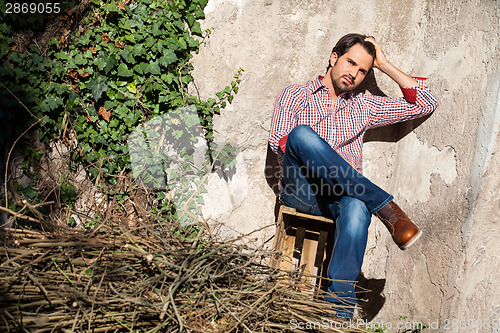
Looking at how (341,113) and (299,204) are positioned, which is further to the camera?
(341,113)

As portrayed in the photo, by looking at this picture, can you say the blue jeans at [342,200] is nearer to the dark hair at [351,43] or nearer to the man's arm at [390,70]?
the dark hair at [351,43]

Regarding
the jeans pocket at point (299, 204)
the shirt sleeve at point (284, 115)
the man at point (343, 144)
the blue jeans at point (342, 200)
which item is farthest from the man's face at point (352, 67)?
the jeans pocket at point (299, 204)

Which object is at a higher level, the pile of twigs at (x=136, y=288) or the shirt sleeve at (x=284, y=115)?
the shirt sleeve at (x=284, y=115)

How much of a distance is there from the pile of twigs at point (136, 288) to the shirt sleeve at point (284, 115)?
929 millimetres

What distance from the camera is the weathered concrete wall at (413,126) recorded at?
2773mm

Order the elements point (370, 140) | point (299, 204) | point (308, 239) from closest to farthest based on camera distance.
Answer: point (299, 204)
point (308, 239)
point (370, 140)

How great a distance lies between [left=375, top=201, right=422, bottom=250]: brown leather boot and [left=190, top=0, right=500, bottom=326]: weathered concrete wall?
29 centimetres

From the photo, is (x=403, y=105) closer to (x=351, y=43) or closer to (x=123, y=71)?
(x=351, y=43)

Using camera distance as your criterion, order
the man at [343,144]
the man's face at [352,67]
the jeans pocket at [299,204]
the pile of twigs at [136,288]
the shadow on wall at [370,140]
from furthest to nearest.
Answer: the shadow on wall at [370,140], the man's face at [352,67], the jeans pocket at [299,204], the man at [343,144], the pile of twigs at [136,288]

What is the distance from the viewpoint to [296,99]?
3.37 meters

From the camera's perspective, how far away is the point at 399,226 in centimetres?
280

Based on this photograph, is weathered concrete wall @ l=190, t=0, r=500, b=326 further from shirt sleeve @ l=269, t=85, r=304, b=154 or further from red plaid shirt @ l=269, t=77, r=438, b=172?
shirt sleeve @ l=269, t=85, r=304, b=154

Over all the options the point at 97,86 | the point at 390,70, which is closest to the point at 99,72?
the point at 97,86

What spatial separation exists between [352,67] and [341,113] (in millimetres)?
325
